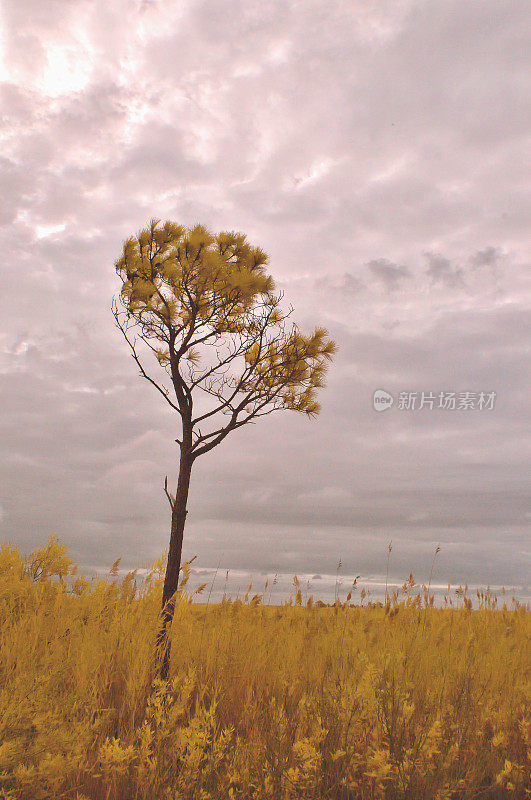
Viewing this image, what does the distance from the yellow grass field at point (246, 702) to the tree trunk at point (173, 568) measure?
→ 138 mm

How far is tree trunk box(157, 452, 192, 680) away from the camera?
523cm

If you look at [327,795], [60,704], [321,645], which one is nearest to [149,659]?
[60,704]

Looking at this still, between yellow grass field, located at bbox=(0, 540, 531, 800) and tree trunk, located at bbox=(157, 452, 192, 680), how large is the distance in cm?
14

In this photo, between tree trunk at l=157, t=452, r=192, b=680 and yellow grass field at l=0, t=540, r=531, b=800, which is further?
tree trunk at l=157, t=452, r=192, b=680

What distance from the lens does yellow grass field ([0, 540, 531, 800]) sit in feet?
10.5

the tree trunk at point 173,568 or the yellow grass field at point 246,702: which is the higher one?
the tree trunk at point 173,568

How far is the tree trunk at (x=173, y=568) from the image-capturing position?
5230 millimetres

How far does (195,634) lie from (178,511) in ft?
6.53

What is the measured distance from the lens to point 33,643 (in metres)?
5.50

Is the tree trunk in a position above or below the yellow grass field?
above

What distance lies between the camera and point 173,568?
529 centimetres

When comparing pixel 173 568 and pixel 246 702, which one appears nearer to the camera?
pixel 246 702

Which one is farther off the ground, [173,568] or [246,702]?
[173,568]

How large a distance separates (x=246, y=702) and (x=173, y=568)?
135 cm
